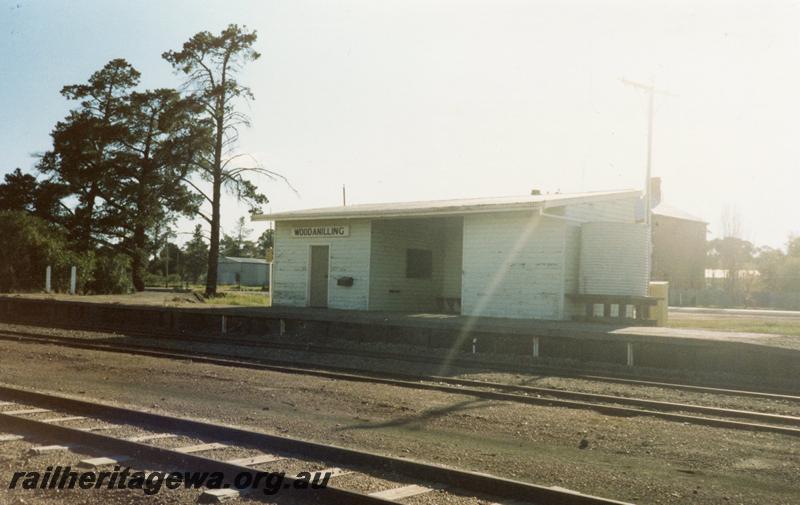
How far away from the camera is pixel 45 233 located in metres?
35.4

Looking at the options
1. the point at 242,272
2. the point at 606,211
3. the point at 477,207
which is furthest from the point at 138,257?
the point at 242,272

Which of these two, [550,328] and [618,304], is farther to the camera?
[618,304]

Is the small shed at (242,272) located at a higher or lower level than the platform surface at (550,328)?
higher

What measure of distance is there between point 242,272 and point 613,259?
234 ft

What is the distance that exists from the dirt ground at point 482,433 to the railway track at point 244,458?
572 mm

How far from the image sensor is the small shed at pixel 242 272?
86.9 m

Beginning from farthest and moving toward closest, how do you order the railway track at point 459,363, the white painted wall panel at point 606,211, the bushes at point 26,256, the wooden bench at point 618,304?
the bushes at point 26,256
the white painted wall panel at point 606,211
the wooden bench at point 618,304
the railway track at point 459,363

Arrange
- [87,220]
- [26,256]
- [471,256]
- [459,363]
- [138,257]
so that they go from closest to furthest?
[459,363] → [471,256] → [26,256] → [87,220] → [138,257]

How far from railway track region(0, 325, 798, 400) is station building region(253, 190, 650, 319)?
17.9 feet

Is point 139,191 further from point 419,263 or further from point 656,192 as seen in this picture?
point 656,192

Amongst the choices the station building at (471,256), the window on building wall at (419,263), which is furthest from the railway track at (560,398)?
the window on building wall at (419,263)

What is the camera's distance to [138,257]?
43.8 metres

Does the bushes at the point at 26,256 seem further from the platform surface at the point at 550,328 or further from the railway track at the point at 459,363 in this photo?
the platform surface at the point at 550,328

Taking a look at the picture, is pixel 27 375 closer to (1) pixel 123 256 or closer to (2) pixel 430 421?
(2) pixel 430 421
